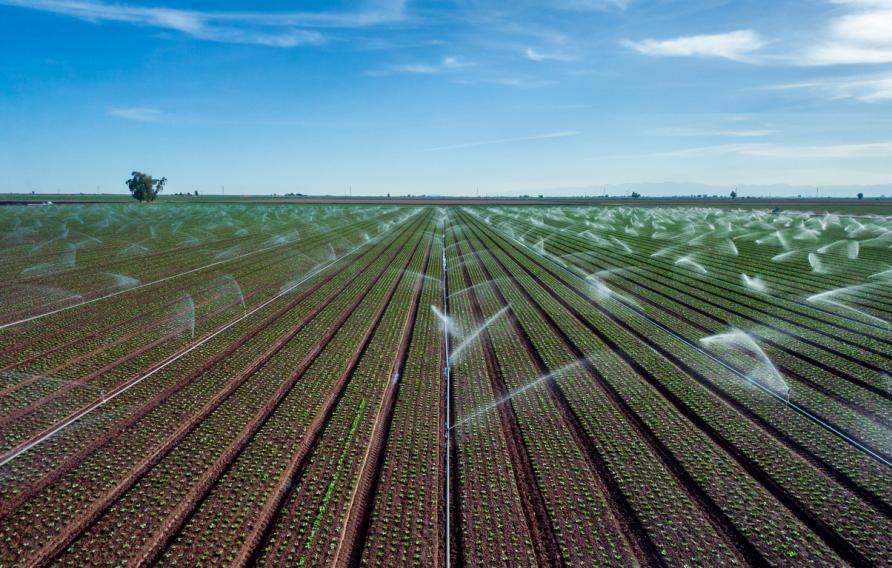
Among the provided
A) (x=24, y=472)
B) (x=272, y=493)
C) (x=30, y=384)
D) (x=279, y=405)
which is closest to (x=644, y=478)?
(x=272, y=493)

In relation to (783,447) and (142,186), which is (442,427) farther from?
(142,186)

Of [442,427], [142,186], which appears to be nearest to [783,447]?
[442,427]

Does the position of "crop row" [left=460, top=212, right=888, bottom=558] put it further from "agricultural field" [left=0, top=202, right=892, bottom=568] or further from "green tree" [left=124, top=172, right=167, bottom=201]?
"green tree" [left=124, top=172, right=167, bottom=201]

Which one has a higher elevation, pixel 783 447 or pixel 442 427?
pixel 442 427

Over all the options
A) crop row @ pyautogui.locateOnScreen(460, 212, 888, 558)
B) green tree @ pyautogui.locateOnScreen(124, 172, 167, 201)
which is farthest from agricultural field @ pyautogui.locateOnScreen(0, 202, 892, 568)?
green tree @ pyautogui.locateOnScreen(124, 172, 167, 201)

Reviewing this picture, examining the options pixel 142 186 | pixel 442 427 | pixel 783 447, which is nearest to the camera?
pixel 783 447

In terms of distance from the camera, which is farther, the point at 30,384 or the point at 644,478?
the point at 30,384

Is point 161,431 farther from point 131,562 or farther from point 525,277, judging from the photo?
point 525,277

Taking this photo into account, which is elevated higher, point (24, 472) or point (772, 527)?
point (24, 472)

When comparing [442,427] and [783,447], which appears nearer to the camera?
[783,447]
